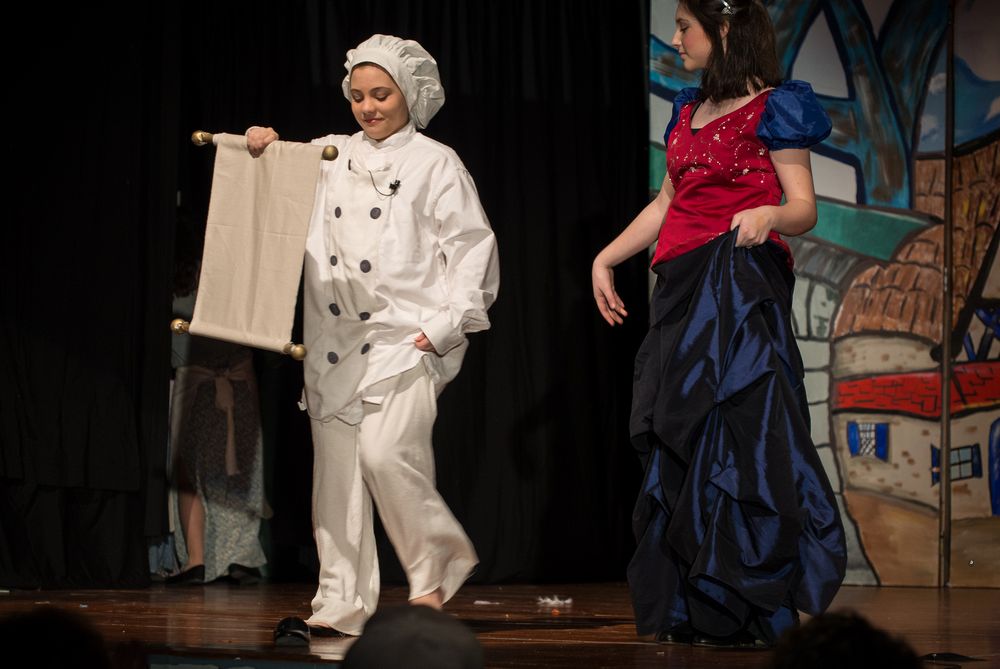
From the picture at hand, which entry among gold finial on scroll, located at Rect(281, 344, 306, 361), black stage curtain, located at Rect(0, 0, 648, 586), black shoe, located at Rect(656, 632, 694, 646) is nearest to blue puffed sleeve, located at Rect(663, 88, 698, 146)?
gold finial on scroll, located at Rect(281, 344, 306, 361)

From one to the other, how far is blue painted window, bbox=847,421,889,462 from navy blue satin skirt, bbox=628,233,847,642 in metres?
2.65

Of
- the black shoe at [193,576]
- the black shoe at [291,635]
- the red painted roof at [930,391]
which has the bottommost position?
the black shoe at [193,576]

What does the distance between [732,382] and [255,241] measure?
125cm

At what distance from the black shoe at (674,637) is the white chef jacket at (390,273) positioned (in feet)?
2.89

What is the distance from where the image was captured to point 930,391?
19.1 ft

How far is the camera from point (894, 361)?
5855 mm

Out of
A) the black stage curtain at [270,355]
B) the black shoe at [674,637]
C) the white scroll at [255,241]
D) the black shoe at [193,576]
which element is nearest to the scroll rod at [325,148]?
the white scroll at [255,241]

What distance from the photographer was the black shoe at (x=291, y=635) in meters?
3.16

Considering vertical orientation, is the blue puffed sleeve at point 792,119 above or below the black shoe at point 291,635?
above

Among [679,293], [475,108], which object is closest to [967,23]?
[475,108]

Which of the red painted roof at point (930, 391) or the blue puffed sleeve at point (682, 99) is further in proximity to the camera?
the red painted roof at point (930, 391)

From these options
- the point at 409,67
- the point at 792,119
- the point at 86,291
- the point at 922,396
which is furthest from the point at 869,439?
the point at 86,291

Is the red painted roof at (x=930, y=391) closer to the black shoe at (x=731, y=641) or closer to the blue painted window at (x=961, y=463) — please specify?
the blue painted window at (x=961, y=463)

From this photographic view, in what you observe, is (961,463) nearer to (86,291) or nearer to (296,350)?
(296,350)
